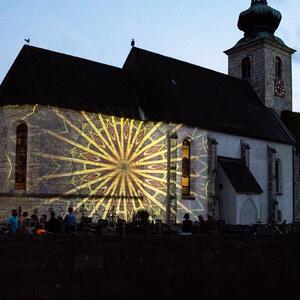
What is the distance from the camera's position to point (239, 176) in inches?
1294

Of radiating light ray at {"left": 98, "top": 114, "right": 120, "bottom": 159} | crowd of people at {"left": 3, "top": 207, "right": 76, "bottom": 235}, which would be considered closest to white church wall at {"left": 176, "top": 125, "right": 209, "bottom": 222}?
radiating light ray at {"left": 98, "top": 114, "right": 120, "bottom": 159}

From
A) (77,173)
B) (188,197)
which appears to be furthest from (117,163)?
(188,197)

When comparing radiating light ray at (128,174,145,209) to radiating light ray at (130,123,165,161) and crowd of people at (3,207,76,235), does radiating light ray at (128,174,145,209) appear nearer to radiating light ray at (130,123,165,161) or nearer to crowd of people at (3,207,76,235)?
radiating light ray at (130,123,165,161)

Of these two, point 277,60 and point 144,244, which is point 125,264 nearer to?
point 144,244

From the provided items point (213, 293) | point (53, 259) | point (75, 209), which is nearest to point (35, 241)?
point (53, 259)

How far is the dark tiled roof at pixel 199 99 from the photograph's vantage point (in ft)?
103

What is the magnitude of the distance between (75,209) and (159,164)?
18.7 feet

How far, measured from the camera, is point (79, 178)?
26969 mm

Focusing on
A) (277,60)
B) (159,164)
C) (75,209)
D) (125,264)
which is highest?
(277,60)

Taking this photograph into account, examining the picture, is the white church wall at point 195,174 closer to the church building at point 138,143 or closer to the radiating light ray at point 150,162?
the church building at point 138,143

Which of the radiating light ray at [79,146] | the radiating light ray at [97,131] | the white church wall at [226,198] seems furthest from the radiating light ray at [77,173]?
the white church wall at [226,198]

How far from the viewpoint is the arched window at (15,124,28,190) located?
26109mm

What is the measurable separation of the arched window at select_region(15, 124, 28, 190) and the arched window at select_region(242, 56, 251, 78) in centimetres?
2136

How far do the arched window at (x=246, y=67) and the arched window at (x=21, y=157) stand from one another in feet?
70.1
